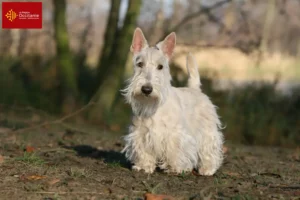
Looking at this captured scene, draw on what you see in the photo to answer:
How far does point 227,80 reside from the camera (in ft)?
40.9

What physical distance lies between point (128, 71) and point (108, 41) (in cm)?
173

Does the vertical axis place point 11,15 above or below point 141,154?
above

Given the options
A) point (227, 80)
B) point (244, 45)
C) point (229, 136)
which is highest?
point (244, 45)

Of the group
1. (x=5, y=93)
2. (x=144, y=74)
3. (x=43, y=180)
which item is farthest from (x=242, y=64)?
(x=43, y=180)

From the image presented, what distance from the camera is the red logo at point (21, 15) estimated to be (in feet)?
33.8

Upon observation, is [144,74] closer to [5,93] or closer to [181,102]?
[181,102]

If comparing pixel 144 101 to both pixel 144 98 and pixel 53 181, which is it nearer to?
pixel 144 98

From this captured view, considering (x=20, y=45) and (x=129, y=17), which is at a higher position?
(x=129, y=17)

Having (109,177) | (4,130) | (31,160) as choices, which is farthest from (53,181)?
(4,130)

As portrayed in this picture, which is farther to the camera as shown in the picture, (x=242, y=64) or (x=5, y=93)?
(x=242, y=64)

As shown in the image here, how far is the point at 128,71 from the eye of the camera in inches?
538

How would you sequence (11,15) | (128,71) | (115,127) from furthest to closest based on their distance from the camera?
(128,71)
(115,127)
(11,15)

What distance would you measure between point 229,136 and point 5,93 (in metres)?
5.03

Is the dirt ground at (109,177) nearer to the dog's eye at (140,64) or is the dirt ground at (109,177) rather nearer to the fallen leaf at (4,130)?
the fallen leaf at (4,130)
